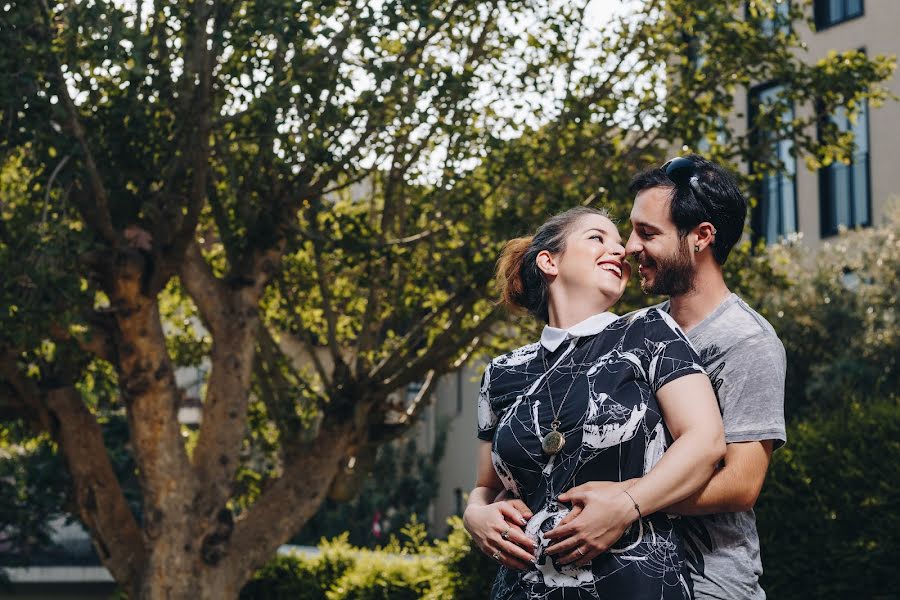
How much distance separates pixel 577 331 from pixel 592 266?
0.78 feet

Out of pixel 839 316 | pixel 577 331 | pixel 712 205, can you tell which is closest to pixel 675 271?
pixel 712 205

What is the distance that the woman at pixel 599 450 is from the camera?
287 centimetres

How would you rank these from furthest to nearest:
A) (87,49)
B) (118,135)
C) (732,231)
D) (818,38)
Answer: (818,38) → (118,135) → (87,49) → (732,231)

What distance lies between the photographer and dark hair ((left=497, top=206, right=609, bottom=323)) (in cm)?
346

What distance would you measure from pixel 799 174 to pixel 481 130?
1110 cm

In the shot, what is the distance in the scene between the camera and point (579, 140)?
12.8 m

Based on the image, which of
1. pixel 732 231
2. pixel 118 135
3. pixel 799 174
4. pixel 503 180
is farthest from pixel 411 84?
pixel 799 174

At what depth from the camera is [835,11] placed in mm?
22219

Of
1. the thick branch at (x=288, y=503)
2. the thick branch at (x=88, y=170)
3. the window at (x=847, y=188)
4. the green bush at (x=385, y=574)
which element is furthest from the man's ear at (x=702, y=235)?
the window at (x=847, y=188)

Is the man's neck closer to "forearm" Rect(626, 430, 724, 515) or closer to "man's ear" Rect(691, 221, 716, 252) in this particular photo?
"man's ear" Rect(691, 221, 716, 252)

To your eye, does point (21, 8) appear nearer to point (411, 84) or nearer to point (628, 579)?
point (411, 84)

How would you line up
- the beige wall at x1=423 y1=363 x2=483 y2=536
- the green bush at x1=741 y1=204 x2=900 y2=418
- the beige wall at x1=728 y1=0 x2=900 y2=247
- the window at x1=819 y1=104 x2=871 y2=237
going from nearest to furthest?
the green bush at x1=741 y1=204 x2=900 y2=418, the beige wall at x1=728 y1=0 x2=900 y2=247, the window at x1=819 y1=104 x2=871 y2=237, the beige wall at x1=423 y1=363 x2=483 y2=536

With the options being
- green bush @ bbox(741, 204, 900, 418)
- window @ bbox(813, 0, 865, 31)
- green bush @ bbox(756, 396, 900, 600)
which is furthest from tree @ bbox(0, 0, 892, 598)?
window @ bbox(813, 0, 865, 31)

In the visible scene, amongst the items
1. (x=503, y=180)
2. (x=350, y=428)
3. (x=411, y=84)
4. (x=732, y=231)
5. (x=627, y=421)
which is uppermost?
(x=411, y=84)
